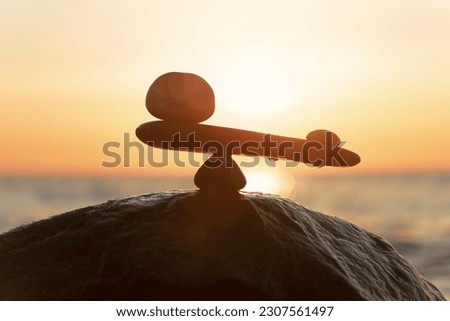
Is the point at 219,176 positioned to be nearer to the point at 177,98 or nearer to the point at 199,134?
the point at 199,134

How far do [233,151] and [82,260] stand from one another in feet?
5.37

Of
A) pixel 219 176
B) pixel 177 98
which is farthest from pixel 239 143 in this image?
Answer: pixel 177 98

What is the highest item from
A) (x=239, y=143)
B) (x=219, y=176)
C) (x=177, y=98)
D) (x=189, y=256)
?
(x=177, y=98)

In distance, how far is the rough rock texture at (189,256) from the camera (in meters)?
4.20

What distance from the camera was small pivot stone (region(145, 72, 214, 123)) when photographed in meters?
5.08

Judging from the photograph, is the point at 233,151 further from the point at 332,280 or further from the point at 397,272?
the point at 397,272

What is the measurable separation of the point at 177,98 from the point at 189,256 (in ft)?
4.73

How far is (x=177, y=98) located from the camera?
5.09 metres

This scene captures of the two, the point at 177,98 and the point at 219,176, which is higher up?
the point at 177,98

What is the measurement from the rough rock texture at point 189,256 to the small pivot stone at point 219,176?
0.12 meters

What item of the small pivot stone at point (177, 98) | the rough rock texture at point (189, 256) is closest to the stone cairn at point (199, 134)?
the small pivot stone at point (177, 98)

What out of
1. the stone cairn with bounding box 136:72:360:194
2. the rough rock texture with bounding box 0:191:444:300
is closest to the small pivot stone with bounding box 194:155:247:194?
the stone cairn with bounding box 136:72:360:194

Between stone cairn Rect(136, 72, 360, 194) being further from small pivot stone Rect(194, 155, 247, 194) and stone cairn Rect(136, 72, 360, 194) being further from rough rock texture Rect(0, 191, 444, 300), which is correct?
rough rock texture Rect(0, 191, 444, 300)

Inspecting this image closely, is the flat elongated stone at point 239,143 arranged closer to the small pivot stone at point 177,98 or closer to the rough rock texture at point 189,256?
the small pivot stone at point 177,98
